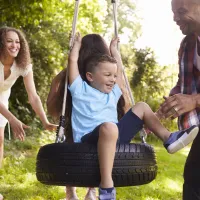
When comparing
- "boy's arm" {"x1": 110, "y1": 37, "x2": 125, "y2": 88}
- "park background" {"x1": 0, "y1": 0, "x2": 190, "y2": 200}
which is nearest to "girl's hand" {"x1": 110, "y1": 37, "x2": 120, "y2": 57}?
"boy's arm" {"x1": 110, "y1": 37, "x2": 125, "y2": 88}

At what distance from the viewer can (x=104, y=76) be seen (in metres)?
3.13

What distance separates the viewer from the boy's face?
10.2 ft

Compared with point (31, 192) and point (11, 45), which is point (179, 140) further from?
point (31, 192)

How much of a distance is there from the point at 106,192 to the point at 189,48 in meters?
1.00

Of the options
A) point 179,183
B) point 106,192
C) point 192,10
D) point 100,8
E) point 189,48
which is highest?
point 100,8

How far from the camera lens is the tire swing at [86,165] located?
2.73m

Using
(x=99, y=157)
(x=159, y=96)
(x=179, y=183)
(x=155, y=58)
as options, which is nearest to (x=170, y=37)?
(x=155, y=58)

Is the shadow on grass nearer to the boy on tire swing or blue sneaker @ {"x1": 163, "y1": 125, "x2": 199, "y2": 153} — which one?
the boy on tire swing

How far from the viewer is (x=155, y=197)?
4.58 metres

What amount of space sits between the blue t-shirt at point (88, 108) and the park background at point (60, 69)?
2.41 feet

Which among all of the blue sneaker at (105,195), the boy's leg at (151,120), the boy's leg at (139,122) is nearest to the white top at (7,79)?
the boy's leg at (139,122)

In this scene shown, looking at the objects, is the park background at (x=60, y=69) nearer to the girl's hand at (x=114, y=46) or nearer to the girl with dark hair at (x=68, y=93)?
the girl's hand at (x=114, y=46)

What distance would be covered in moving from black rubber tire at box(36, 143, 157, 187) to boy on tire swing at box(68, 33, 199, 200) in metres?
0.06

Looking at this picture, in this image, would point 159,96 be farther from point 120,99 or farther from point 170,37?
point 120,99
